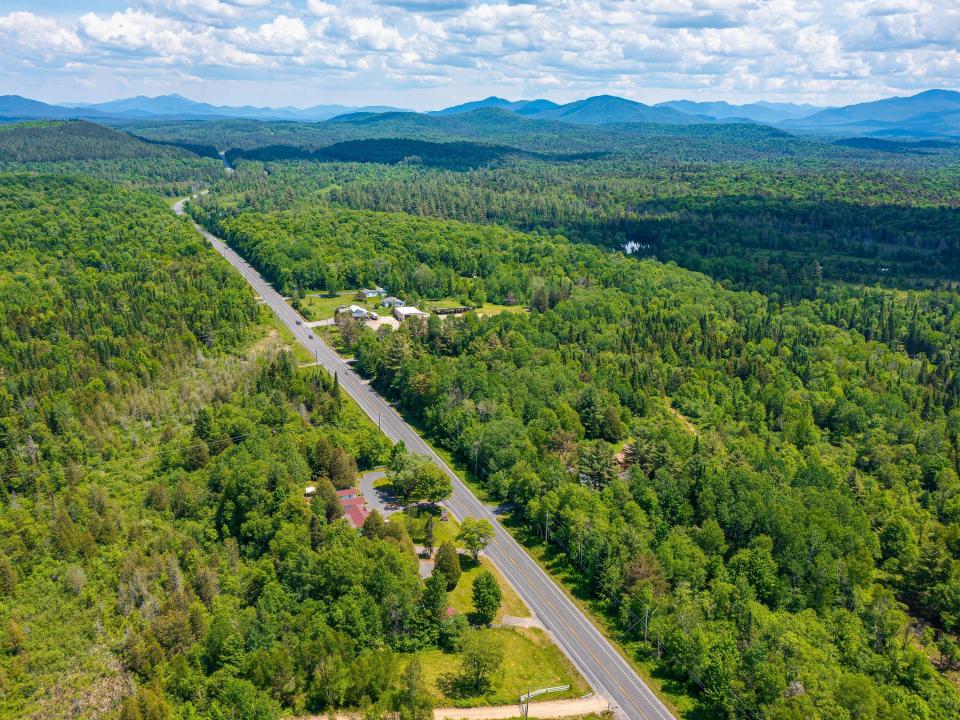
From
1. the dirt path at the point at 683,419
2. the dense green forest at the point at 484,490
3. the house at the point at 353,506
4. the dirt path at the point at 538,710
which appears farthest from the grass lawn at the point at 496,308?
the dirt path at the point at 538,710

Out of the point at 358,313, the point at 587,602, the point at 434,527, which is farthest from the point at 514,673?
the point at 358,313

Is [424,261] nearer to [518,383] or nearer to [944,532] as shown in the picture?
[518,383]

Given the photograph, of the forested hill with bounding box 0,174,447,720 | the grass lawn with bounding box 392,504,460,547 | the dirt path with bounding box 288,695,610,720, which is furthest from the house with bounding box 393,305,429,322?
the dirt path with bounding box 288,695,610,720

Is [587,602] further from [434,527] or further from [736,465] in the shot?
[736,465]

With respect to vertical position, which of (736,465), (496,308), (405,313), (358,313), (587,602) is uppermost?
(358,313)

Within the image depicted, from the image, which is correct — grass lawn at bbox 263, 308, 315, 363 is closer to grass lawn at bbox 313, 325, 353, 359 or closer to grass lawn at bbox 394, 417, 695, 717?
grass lawn at bbox 313, 325, 353, 359
